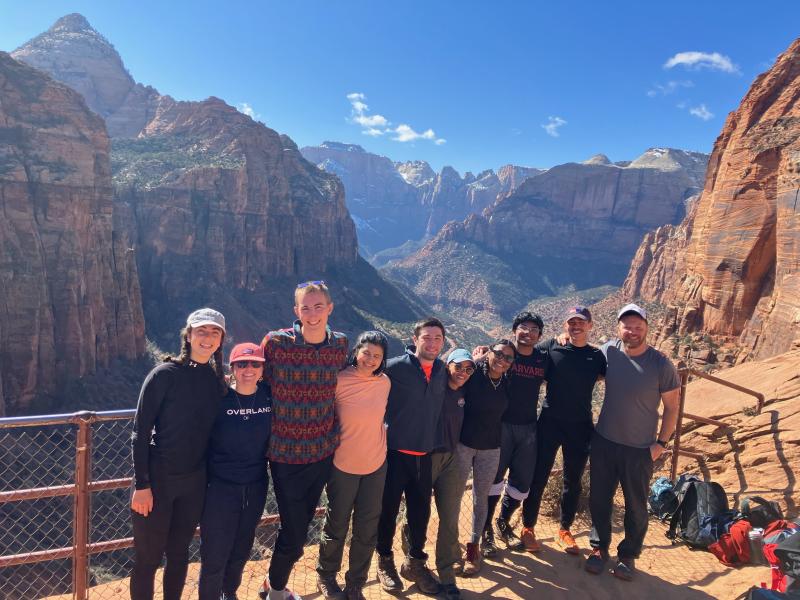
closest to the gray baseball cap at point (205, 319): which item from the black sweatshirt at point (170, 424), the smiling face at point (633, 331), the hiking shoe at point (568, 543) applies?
the black sweatshirt at point (170, 424)

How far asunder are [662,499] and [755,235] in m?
13.9

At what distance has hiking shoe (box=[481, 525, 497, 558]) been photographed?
4.92 m

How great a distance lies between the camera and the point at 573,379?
185 inches

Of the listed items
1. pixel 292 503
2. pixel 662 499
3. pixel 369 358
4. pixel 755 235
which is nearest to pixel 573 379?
pixel 369 358

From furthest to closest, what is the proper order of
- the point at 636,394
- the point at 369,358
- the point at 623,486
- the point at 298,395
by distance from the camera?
the point at 623,486
the point at 636,394
the point at 369,358
the point at 298,395

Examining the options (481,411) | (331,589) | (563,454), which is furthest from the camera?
(563,454)

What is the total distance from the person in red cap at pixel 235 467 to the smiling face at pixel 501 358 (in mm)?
2039

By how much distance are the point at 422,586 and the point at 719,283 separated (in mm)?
17855

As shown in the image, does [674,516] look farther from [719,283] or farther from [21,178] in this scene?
[21,178]

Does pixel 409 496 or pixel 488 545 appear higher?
pixel 409 496

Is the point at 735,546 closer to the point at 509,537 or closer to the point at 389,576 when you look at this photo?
the point at 509,537

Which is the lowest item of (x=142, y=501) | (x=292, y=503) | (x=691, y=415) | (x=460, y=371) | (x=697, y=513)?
(x=697, y=513)

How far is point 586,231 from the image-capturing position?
130 m

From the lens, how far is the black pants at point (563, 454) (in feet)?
15.8
